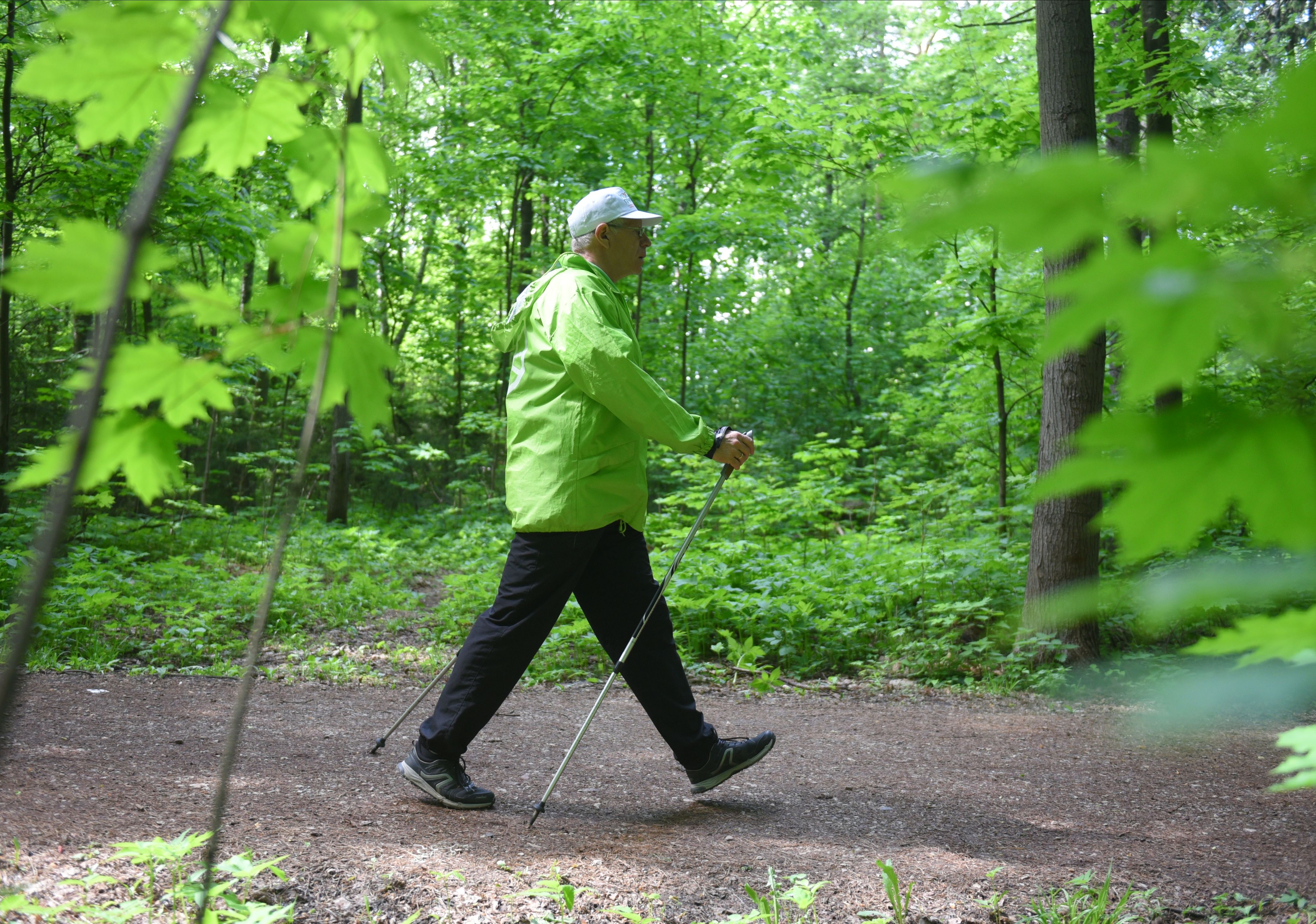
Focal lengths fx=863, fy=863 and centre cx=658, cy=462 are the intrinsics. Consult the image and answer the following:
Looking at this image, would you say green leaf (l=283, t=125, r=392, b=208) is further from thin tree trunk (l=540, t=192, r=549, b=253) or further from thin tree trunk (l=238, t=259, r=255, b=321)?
thin tree trunk (l=540, t=192, r=549, b=253)

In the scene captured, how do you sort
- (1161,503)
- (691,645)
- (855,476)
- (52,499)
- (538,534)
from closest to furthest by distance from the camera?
(1161,503), (52,499), (538,534), (691,645), (855,476)

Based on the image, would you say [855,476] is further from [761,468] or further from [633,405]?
[633,405]

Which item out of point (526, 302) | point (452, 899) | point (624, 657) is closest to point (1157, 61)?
point (526, 302)

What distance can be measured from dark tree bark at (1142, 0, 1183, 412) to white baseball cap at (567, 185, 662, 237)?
3.80 metres

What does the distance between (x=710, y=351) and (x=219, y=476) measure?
29.2 ft

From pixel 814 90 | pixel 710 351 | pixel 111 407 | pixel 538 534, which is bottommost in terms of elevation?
pixel 538 534

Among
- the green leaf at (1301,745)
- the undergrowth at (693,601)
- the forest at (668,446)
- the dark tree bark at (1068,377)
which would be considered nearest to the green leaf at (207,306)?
the forest at (668,446)

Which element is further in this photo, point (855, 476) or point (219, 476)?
point (855, 476)

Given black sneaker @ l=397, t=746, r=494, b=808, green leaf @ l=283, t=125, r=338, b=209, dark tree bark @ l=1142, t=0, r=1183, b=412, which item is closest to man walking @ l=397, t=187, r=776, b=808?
black sneaker @ l=397, t=746, r=494, b=808

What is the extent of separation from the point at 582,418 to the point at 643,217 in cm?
87

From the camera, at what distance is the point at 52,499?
0.58m

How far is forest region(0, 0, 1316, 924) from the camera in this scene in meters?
0.51

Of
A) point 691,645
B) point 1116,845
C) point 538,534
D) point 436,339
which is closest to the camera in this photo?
point 1116,845

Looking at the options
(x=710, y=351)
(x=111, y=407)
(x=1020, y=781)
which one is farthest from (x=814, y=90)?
(x=111, y=407)
